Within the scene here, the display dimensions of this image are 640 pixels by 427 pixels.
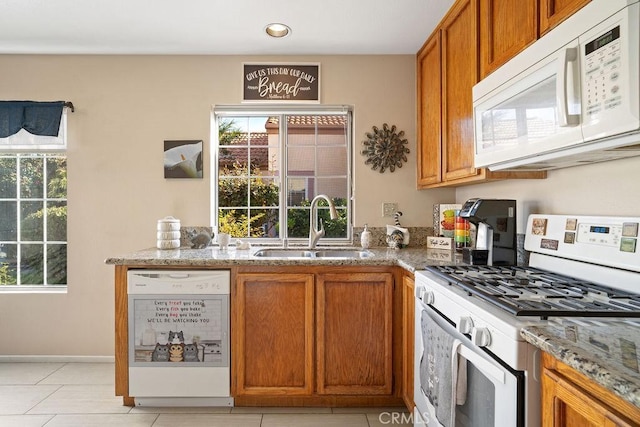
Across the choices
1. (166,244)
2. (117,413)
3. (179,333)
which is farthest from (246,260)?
(117,413)

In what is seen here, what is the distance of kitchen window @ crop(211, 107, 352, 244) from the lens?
125 inches

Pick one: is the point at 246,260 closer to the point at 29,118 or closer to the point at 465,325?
the point at 465,325

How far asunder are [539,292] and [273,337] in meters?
1.49

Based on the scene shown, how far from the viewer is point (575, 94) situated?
1.17 meters

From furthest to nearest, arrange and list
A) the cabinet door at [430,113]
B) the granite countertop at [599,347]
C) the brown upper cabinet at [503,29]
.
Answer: the cabinet door at [430,113]
the brown upper cabinet at [503,29]
the granite countertop at [599,347]

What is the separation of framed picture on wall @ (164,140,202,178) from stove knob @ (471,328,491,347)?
7.91 feet

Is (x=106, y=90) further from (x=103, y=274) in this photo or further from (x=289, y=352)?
(x=289, y=352)

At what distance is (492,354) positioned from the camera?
115 centimetres

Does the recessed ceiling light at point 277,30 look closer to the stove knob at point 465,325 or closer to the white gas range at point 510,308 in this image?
the white gas range at point 510,308

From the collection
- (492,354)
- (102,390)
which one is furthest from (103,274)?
(492,354)

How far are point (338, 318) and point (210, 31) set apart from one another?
2054 millimetres

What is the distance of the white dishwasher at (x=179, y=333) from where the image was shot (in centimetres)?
232

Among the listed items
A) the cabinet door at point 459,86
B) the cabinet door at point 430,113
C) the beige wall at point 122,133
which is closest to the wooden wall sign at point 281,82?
the beige wall at point 122,133

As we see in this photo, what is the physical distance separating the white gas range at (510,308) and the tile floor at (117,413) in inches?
19.9
